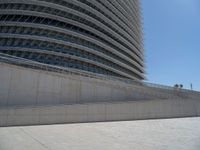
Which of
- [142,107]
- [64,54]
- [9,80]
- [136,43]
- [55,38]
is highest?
[136,43]

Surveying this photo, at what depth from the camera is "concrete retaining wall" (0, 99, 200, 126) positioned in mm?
16453

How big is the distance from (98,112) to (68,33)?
1403 inches

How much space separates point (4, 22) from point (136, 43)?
46353 mm

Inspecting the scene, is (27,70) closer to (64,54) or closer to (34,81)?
(34,81)

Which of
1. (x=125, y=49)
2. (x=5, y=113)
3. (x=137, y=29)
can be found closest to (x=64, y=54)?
(x=125, y=49)

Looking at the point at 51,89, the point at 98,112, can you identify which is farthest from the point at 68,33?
the point at 98,112

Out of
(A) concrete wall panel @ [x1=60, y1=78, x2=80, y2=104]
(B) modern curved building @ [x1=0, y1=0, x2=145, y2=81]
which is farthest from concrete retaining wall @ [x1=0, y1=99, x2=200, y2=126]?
(B) modern curved building @ [x1=0, y1=0, x2=145, y2=81]

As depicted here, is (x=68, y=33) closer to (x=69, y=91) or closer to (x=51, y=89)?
(x=69, y=91)

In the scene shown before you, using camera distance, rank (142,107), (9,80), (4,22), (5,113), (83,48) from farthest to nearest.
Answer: (83,48) < (4,22) < (142,107) < (9,80) < (5,113)

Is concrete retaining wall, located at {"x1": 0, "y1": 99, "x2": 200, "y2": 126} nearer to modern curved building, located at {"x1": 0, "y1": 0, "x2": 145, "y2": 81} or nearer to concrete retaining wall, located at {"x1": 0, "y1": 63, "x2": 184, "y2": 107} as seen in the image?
concrete retaining wall, located at {"x1": 0, "y1": 63, "x2": 184, "y2": 107}

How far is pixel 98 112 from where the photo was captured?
20.4 metres

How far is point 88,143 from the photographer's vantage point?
8.37 meters

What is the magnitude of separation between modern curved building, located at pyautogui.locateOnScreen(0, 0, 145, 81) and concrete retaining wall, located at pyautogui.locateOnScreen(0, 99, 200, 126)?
91.0 feet

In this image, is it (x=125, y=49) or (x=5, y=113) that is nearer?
(x=5, y=113)
